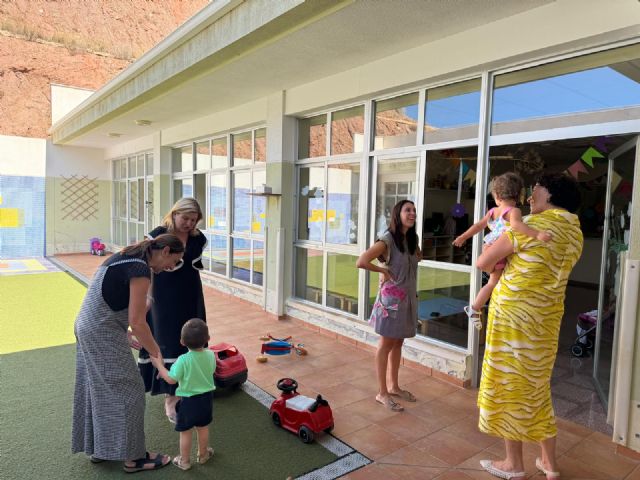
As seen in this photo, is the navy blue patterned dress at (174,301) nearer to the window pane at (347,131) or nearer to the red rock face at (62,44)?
the window pane at (347,131)

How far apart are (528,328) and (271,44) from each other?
323cm

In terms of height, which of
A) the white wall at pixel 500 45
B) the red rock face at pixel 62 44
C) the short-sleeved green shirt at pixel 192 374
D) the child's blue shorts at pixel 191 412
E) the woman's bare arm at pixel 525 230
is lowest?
the child's blue shorts at pixel 191 412

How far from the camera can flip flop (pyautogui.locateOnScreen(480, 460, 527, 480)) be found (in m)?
2.39

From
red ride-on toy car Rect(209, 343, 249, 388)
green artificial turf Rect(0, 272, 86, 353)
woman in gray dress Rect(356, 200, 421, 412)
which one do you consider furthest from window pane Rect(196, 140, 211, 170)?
woman in gray dress Rect(356, 200, 421, 412)

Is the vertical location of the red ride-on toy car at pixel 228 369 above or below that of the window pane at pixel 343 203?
below

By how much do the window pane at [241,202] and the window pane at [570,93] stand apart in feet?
14.2

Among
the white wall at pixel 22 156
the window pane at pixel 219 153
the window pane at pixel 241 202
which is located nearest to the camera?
the window pane at pixel 241 202

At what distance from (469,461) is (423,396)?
93 centimetres

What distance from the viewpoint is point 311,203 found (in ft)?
18.6

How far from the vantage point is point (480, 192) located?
142 inches

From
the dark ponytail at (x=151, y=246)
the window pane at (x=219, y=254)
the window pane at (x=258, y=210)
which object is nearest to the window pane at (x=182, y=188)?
the window pane at (x=219, y=254)

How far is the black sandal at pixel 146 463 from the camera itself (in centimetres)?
237

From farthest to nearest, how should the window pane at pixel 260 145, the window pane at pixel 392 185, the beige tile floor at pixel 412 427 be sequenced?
the window pane at pixel 260 145, the window pane at pixel 392 185, the beige tile floor at pixel 412 427

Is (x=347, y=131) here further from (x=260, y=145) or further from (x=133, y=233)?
(x=133, y=233)
